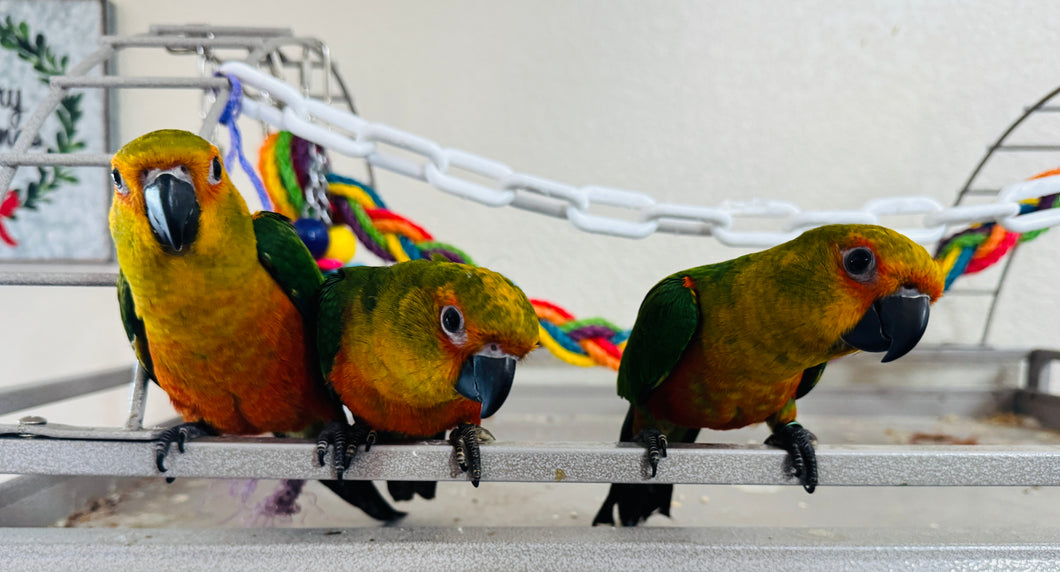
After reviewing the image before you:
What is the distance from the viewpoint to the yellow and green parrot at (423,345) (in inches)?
21.0

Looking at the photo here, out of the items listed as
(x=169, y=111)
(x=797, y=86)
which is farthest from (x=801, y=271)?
(x=169, y=111)

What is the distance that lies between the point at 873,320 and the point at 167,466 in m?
0.76

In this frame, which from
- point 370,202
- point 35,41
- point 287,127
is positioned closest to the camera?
point 287,127

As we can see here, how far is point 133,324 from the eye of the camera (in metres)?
0.63

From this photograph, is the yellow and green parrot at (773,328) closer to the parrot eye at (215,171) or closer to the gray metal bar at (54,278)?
the parrot eye at (215,171)

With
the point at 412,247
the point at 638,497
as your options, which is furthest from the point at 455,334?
the point at 412,247

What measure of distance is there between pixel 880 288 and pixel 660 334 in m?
0.23

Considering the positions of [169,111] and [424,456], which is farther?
[169,111]

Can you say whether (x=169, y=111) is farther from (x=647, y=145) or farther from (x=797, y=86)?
(x=797, y=86)

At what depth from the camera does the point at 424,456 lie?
0.56 m

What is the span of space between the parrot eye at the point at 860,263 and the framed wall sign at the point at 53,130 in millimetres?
2167

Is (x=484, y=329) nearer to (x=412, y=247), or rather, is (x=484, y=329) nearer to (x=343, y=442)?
(x=343, y=442)

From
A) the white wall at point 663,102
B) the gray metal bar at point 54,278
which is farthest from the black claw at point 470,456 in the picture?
the white wall at point 663,102

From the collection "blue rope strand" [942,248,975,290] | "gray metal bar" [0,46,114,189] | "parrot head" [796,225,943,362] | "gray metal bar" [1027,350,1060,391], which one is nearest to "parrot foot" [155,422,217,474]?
"gray metal bar" [0,46,114,189]
